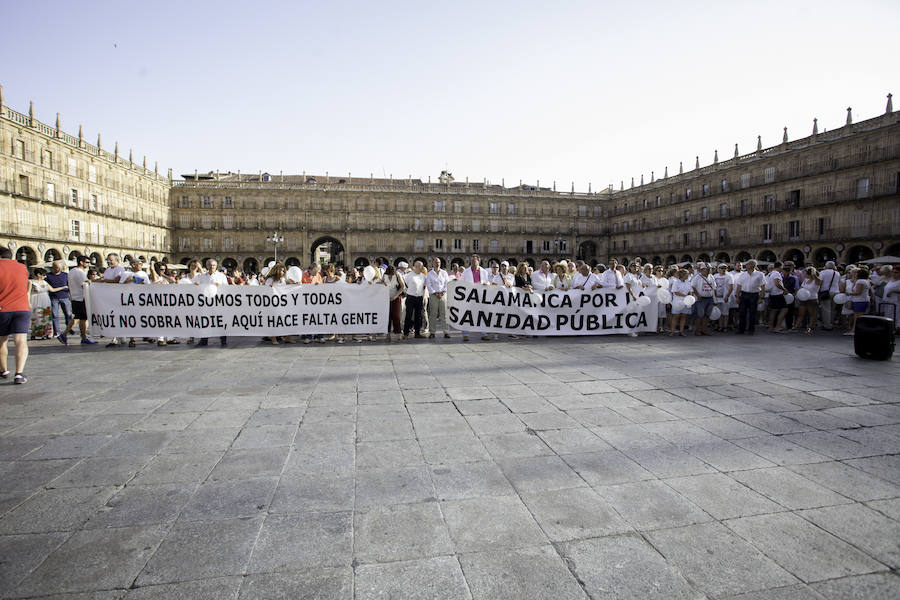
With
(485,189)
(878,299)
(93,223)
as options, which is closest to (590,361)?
(878,299)

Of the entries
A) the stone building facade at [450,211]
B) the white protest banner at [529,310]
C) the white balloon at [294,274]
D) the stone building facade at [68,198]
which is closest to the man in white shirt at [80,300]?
the white balloon at [294,274]

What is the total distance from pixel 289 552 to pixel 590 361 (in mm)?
4980

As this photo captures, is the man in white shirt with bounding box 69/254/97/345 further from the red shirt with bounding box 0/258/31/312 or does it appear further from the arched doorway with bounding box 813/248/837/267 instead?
the arched doorway with bounding box 813/248/837/267

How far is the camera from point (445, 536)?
78.8 inches

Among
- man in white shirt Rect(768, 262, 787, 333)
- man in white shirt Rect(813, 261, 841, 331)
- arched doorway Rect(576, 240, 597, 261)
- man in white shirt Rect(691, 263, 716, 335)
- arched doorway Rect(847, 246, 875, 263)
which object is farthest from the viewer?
arched doorway Rect(576, 240, 597, 261)

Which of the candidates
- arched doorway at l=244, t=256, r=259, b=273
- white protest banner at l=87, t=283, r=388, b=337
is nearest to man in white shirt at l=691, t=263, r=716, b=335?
white protest banner at l=87, t=283, r=388, b=337

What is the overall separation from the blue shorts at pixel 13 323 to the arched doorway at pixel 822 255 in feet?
131

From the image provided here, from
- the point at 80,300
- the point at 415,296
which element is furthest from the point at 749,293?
the point at 80,300

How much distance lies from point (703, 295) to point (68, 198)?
41.6 m

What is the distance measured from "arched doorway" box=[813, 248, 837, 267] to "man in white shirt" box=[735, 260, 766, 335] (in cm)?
2911

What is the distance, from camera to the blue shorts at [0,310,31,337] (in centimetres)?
493

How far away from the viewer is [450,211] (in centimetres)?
5084

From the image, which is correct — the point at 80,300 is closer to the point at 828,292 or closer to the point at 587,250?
the point at 828,292

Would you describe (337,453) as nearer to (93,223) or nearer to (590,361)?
(590,361)
